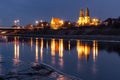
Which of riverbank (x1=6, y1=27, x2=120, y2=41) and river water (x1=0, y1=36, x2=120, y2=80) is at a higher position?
riverbank (x1=6, y1=27, x2=120, y2=41)

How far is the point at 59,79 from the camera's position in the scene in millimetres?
20234

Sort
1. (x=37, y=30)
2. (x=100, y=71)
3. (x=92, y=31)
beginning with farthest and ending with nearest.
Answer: (x=37, y=30), (x=92, y=31), (x=100, y=71)

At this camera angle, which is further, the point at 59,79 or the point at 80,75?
the point at 80,75

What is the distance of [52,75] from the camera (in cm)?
2164

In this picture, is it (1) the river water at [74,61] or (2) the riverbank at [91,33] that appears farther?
(2) the riverbank at [91,33]

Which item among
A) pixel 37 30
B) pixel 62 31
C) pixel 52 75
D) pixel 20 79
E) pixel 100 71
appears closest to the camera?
pixel 20 79

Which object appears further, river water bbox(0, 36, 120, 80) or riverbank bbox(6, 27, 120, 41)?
riverbank bbox(6, 27, 120, 41)

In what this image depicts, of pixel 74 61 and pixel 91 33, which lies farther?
pixel 91 33

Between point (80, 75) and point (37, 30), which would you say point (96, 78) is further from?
point (37, 30)

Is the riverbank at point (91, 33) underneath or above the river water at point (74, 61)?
above

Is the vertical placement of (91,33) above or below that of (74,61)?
above

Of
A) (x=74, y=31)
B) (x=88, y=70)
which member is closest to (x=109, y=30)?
(x=74, y=31)

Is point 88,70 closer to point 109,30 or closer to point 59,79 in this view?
point 59,79

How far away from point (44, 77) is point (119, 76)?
561cm
